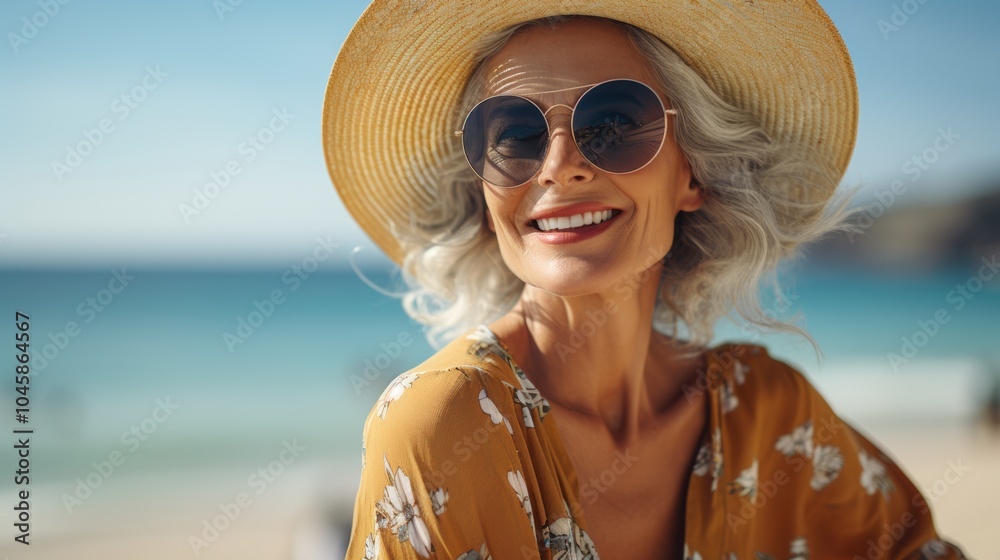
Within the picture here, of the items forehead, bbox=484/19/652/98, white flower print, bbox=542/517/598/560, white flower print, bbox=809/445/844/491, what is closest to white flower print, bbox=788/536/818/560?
white flower print, bbox=809/445/844/491

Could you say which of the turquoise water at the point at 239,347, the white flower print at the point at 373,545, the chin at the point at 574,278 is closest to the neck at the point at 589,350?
the chin at the point at 574,278

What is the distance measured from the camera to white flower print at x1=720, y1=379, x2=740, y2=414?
2.52 m

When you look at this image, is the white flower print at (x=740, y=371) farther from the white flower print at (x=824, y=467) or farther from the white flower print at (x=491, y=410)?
the white flower print at (x=491, y=410)

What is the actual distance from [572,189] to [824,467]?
1.28 metres

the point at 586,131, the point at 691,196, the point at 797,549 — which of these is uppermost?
the point at 586,131

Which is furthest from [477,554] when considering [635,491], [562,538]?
[635,491]

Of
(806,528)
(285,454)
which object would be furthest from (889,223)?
(806,528)

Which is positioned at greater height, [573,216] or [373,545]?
[573,216]

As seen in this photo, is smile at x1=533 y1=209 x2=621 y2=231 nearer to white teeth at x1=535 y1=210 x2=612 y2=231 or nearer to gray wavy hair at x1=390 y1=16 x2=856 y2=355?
white teeth at x1=535 y1=210 x2=612 y2=231

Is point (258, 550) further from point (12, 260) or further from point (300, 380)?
point (12, 260)

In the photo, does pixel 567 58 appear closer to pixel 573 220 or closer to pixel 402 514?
pixel 573 220

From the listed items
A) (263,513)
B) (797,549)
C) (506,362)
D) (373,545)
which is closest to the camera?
(373,545)

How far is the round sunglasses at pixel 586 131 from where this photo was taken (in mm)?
1985

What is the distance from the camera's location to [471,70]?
92.0 inches
